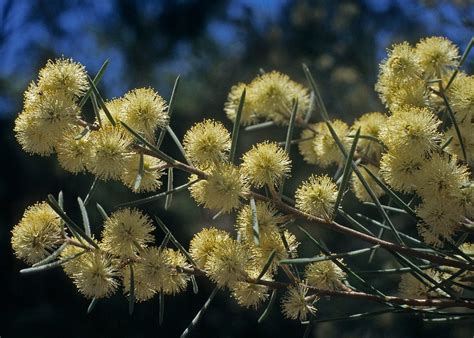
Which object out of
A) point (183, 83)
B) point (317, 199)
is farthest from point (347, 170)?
point (183, 83)

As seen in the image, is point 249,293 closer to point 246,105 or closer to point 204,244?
point 204,244

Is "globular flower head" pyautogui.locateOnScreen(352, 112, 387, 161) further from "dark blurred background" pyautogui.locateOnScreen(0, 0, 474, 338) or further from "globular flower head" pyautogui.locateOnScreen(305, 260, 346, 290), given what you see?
"dark blurred background" pyautogui.locateOnScreen(0, 0, 474, 338)

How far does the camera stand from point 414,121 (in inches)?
17.1

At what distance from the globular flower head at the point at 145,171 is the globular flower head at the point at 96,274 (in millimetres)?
51

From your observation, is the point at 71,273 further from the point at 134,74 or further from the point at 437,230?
the point at 134,74

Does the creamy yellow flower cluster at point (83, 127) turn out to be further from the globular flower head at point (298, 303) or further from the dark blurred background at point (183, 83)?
the dark blurred background at point (183, 83)

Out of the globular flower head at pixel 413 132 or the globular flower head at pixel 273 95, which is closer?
the globular flower head at pixel 413 132

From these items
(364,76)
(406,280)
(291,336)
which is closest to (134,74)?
(364,76)

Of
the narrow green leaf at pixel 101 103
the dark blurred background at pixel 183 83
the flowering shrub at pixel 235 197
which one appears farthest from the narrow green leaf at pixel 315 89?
the dark blurred background at pixel 183 83

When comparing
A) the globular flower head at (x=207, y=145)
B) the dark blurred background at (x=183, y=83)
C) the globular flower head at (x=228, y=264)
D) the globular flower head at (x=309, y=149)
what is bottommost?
the globular flower head at (x=228, y=264)

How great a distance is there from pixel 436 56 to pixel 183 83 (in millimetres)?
2966

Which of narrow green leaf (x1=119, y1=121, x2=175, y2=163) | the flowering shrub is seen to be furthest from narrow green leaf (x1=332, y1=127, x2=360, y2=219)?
narrow green leaf (x1=119, y1=121, x2=175, y2=163)

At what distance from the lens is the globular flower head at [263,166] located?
1.45 ft

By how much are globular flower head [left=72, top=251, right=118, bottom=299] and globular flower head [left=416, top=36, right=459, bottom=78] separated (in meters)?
0.26
